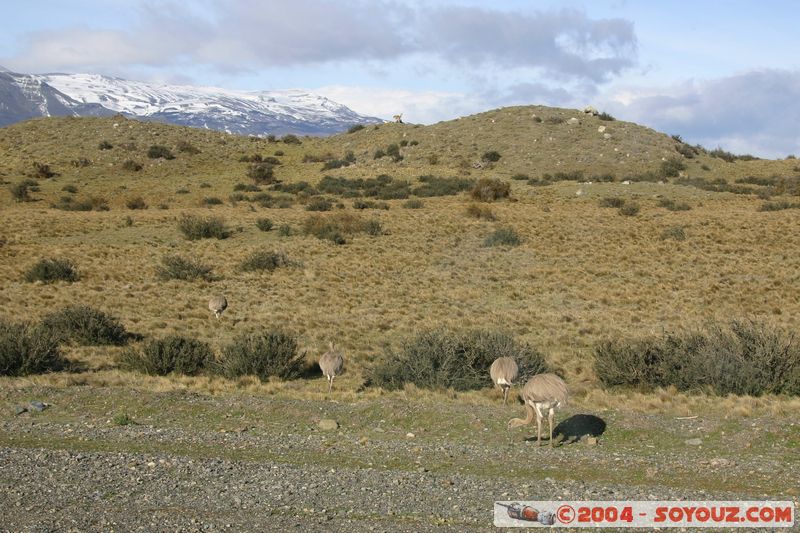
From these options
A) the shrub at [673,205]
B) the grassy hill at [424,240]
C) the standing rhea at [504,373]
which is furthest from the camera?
the shrub at [673,205]

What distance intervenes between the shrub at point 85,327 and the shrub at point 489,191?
31.6m

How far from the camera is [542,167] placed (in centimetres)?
6225

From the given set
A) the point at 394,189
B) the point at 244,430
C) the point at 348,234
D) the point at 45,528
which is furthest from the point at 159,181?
the point at 45,528

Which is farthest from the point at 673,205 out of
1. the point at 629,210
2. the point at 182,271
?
the point at 182,271

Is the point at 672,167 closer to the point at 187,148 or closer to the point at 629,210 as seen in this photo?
the point at 629,210

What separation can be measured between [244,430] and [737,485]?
645 centimetres

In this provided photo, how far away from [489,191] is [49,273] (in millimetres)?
28357

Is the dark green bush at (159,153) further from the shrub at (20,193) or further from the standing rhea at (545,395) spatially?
the standing rhea at (545,395)

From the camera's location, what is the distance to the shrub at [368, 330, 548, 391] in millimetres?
14312

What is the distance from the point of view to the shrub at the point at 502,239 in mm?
33969

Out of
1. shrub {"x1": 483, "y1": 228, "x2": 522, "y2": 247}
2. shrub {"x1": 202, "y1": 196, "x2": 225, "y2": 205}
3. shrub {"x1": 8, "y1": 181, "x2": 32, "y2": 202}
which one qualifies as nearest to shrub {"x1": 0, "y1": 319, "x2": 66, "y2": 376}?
shrub {"x1": 483, "y1": 228, "x2": 522, "y2": 247}

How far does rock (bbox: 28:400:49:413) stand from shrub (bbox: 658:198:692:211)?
37.3 meters

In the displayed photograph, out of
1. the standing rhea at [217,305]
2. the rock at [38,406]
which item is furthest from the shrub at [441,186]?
the rock at [38,406]

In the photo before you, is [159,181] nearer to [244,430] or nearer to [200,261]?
[200,261]
